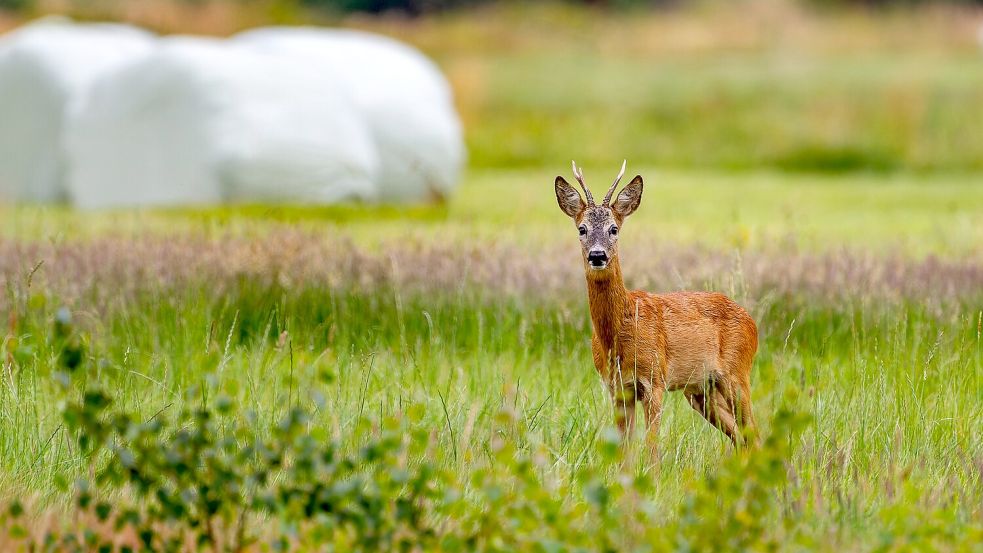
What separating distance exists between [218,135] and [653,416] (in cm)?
896

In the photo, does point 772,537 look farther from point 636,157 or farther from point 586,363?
point 636,157

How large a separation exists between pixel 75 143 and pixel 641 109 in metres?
10.8

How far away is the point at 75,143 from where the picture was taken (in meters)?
14.0

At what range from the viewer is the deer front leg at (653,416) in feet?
14.6

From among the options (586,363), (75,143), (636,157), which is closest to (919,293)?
(586,363)

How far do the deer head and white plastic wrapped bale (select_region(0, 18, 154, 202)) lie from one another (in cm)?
1044

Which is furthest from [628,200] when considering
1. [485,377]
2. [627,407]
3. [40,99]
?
[40,99]

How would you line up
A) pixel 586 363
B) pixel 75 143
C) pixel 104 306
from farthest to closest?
pixel 75 143 < pixel 104 306 < pixel 586 363

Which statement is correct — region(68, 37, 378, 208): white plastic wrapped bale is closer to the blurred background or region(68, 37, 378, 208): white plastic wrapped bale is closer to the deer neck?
the blurred background

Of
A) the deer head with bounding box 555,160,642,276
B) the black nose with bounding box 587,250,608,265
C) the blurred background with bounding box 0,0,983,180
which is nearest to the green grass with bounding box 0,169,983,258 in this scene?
the blurred background with bounding box 0,0,983,180

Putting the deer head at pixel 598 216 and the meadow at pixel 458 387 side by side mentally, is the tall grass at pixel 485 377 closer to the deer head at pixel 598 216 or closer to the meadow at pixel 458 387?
the meadow at pixel 458 387

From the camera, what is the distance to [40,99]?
14734 millimetres

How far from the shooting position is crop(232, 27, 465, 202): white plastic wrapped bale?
555 inches

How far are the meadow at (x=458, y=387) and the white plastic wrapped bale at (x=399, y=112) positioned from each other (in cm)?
45
